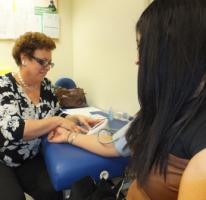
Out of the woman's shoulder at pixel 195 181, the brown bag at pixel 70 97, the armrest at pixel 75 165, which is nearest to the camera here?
the woman's shoulder at pixel 195 181

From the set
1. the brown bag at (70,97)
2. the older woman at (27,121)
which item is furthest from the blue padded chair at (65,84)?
the older woman at (27,121)

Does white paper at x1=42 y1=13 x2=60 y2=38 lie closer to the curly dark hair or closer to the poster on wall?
the poster on wall

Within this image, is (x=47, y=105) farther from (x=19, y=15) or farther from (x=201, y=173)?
(x=19, y=15)

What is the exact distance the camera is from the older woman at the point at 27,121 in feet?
4.66

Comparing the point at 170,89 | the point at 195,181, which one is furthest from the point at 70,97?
the point at 195,181

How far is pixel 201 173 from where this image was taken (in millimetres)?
533

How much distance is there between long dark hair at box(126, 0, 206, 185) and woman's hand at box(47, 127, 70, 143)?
60cm

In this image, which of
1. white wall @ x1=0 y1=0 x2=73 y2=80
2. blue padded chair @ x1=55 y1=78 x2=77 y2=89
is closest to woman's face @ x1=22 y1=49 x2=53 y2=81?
blue padded chair @ x1=55 y1=78 x2=77 y2=89

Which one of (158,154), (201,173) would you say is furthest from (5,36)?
(201,173)

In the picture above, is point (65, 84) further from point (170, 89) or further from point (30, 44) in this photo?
point (170, 89)

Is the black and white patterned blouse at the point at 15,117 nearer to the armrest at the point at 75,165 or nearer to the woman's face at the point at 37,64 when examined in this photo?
the woman's face at the point at 37,64

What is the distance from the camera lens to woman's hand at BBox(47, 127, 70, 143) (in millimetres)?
1390

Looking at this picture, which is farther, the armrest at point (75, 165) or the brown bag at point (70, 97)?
the brown bag at point (70, 97)

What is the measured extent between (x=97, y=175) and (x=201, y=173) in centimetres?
73
